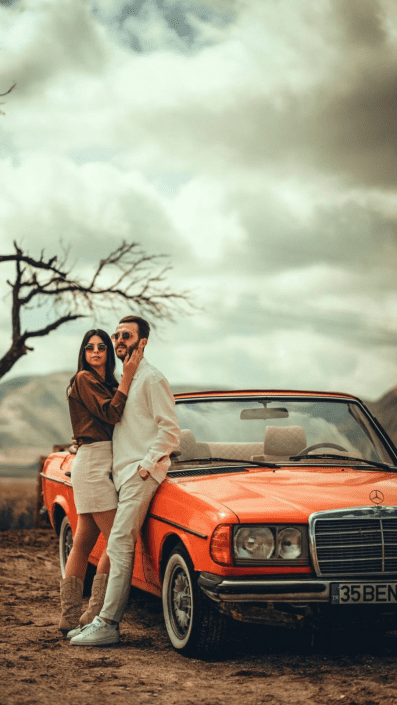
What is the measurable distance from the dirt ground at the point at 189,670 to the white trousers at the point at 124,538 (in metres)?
0.30

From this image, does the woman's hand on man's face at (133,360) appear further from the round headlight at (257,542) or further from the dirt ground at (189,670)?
the dirt ground at (189,670)

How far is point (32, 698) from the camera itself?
4691 millimetres

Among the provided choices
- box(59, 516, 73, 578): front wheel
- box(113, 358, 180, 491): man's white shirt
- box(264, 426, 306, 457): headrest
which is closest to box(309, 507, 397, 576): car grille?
box(113, 358, 180, 491): man's white shirt

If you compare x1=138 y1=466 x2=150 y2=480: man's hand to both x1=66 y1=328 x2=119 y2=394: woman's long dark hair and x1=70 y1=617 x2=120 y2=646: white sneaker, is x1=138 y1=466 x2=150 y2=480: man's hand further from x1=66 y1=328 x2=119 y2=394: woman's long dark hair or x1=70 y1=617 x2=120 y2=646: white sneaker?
x1=70 y1=617 x2=120 y2=646: white sneaker

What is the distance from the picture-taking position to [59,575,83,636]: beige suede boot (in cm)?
629

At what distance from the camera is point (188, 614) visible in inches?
216

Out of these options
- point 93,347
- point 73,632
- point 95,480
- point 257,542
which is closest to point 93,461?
point 95,480

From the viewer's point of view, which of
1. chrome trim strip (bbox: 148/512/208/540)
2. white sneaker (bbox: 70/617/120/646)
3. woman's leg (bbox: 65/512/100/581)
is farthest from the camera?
woman's leg (bbox: 65/512/100/581)

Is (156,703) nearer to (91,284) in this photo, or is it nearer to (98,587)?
(98,587)

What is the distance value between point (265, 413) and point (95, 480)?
1.48 meters

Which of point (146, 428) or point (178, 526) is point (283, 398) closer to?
point (146, 428)

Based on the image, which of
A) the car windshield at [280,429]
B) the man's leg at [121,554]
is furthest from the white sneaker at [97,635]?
the car windshield at [280,429]

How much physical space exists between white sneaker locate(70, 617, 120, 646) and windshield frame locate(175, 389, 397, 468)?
1.76 metres

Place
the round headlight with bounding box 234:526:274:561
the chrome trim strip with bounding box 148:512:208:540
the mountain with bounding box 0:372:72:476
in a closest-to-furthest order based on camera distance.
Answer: the round headlight with bounding box 234:526:274:561
the chrome trim strip with bounding box 148:512:208:540
the mountain with bounding box 0:372:72:476
